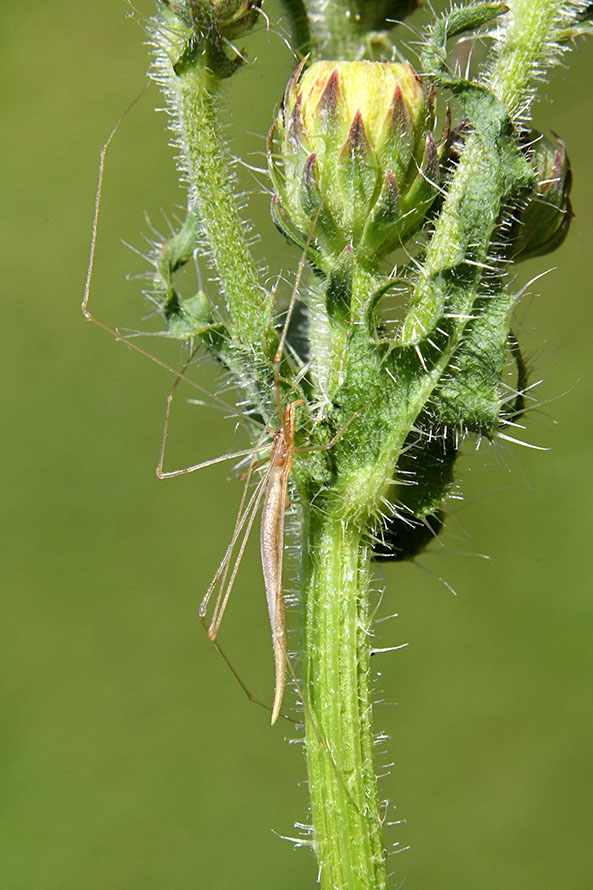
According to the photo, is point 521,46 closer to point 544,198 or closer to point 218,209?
point 544,198

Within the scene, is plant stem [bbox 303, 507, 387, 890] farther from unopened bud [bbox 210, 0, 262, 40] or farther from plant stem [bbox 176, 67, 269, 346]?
unopened bud [bbox 210, 0, 262, 40]

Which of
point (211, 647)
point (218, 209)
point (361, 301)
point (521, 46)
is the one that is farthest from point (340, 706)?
point (211, 647)

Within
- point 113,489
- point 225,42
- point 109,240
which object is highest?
point 225,42

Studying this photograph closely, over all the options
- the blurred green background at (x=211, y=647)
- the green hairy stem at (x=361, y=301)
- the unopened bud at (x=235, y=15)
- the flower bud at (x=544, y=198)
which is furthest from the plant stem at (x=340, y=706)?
the blurred green background at (x=211, y=647)

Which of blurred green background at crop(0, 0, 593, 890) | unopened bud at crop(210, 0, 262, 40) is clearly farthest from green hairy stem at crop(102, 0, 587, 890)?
blurred green background at crop(0, 0, 593, 890)

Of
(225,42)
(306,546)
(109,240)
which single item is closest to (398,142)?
(225,42)

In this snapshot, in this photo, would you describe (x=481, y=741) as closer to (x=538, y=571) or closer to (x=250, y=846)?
(x=538, y=571)

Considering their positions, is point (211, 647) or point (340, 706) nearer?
point (340, 706)
